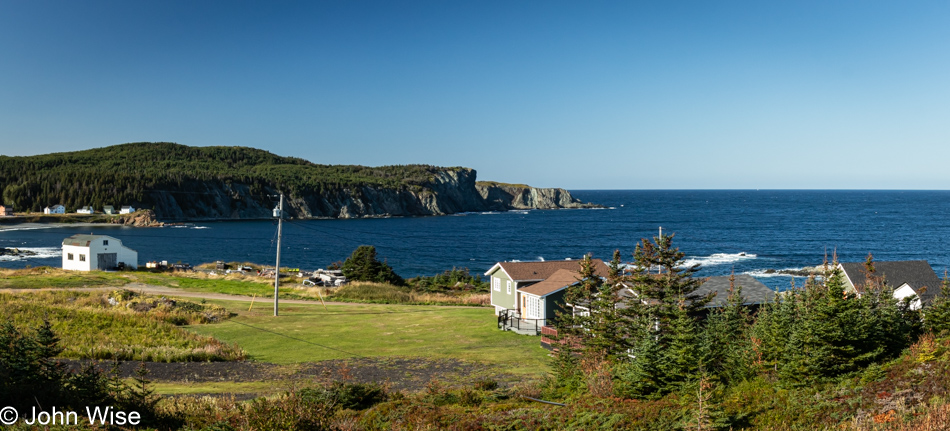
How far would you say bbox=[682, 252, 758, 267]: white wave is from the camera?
86.0 meters

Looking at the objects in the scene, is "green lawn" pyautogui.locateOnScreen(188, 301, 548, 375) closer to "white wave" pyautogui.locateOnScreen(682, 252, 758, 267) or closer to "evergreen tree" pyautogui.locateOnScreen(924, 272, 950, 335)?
"evergreen tree" pyautogui.locateOnScreen(924, 272, 950, 335)

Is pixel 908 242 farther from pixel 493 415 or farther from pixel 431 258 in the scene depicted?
pixel 493 415

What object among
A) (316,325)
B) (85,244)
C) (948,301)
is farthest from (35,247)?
(948,301)

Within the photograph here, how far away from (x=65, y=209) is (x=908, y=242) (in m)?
213

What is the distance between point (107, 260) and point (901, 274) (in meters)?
73.0

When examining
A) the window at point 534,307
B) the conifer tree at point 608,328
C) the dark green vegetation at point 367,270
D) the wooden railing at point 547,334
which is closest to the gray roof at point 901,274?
the window at point 534,307

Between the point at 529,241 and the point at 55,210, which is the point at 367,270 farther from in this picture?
the point at 55,210

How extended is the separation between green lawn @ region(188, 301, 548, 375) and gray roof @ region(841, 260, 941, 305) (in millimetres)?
18873

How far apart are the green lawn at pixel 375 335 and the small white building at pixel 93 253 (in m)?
33.6

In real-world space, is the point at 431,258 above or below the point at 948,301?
below

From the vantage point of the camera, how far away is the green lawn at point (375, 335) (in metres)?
26.8

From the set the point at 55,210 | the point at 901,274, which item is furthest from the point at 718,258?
the point at 55,210

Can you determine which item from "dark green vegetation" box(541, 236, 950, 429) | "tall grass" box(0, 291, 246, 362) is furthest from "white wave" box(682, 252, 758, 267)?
"dark green vegetation" box(541, 236, 950, 429)

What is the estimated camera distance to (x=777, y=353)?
1622 cm
